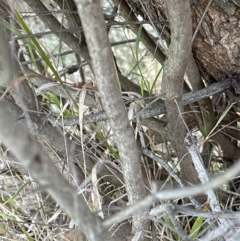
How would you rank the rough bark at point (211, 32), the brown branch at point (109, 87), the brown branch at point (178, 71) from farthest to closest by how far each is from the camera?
the rough bark at point (211, 32)
the brown branch at point (178, 71)
the brown branch at point (109, 87)

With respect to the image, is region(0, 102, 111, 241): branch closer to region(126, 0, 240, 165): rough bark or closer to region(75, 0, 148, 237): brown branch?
region(75, 0, 148, 237): brown branch

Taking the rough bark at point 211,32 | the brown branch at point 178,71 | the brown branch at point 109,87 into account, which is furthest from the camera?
the rough bark at point 211,32

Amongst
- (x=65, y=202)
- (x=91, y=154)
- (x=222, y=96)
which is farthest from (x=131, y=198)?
(x=222, y=96)

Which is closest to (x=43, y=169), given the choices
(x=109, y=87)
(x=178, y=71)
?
(x=109, y=87)

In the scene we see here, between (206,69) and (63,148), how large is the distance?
31 centimetres

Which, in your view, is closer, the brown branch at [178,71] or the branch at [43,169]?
the branch at [43,169]

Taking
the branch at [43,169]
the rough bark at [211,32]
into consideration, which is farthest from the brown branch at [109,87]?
the rough bark at [211,32]

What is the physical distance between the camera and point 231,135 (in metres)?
1.08

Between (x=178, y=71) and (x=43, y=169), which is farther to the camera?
(x=178, y=71)

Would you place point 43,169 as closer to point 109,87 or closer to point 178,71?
point 109,87

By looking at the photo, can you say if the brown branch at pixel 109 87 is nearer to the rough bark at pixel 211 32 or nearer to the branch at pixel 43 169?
the branch at pixel 43 169

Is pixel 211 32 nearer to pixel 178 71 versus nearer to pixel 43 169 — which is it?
pixel 178 71

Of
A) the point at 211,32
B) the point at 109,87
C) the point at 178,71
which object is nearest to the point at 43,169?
the point at 109,87

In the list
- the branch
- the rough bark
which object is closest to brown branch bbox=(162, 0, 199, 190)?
the rough bark
